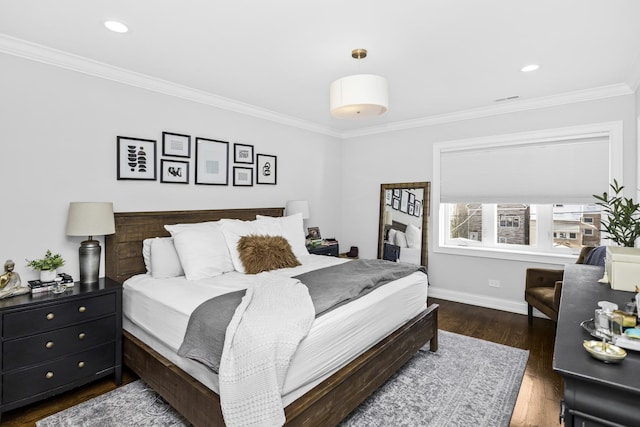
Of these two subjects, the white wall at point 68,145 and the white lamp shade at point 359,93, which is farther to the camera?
the white wall at point 68,145

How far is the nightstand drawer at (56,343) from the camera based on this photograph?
2.07m

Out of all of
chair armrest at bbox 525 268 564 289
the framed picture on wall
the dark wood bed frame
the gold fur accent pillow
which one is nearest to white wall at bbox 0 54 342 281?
the dark wood bed frame

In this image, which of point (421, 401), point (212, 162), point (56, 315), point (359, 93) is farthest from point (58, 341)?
point (359, 93)

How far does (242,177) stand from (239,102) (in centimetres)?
87

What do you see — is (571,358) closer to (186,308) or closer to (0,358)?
(186,308)

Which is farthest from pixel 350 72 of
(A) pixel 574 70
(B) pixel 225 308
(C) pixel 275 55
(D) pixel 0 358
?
(D) pixel 0 358

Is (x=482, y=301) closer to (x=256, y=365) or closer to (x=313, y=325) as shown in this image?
(x=313, y=325)

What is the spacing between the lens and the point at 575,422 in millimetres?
838

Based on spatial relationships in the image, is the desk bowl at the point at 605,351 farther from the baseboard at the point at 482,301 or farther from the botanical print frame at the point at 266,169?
the botanical print frame at the point at 266,169

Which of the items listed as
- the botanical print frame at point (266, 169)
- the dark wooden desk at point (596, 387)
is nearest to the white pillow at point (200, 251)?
the botanical print frame at point (266, 169)

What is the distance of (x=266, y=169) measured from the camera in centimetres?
434

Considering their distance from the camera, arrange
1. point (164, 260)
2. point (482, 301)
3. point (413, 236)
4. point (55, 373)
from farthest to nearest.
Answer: point (413, 236) < point (482, 301) < point (164, 260) < point (55, 373)

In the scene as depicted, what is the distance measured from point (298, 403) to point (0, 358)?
6.03 ft

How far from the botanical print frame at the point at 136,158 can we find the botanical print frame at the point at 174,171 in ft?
0.30
